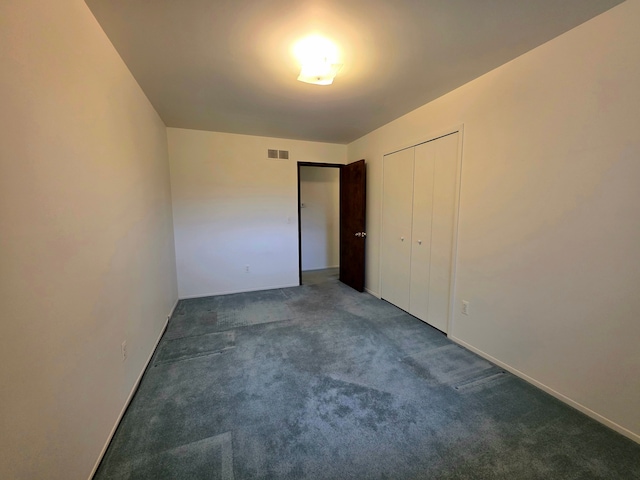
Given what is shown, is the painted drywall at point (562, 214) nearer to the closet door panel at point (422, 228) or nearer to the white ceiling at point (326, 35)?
the white ceiling at point (326, 35)

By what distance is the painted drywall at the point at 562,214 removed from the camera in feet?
4.88

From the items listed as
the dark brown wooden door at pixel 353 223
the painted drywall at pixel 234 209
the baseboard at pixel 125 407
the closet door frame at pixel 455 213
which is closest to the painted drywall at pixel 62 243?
the baseboard at pixel 125 407

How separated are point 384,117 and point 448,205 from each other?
1.41m

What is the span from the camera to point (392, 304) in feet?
11.8

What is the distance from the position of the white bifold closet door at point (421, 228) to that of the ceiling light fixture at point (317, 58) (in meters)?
1.38

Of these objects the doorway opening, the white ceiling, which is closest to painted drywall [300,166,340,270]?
the doorway opening

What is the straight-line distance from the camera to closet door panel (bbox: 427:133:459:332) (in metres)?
2.58

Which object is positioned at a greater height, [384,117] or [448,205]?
[384,117]

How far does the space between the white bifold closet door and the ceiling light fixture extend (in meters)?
1.38

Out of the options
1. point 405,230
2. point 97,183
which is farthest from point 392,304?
point 97,183

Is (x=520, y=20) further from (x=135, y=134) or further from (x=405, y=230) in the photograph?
(x=135, y=134)

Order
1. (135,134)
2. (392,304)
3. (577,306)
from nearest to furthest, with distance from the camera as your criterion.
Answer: (577,306) → (135,134) → (392,304)

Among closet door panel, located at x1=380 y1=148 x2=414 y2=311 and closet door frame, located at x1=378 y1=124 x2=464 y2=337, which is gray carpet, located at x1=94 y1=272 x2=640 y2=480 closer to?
closet door frame, located at x1=378 y1=124 x2=464 y2=337

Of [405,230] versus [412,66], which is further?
[405,230]
